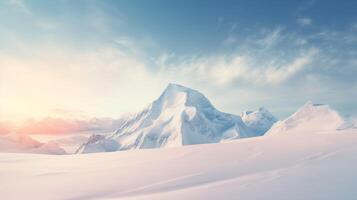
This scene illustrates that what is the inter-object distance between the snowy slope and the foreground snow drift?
145 meters

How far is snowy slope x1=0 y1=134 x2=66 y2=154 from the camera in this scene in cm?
14569

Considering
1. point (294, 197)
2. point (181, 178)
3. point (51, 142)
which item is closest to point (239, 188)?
point (294, 197)

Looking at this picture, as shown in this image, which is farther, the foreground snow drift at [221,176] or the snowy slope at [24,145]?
the snowy slope at [24,145]

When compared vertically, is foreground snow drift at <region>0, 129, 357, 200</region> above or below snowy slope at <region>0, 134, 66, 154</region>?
below

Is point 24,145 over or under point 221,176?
over

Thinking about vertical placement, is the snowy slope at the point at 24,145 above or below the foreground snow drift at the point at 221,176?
above

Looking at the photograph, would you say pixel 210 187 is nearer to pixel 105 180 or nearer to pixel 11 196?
pixel 105 180

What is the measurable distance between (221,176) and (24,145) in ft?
623

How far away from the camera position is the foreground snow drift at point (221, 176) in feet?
14.9

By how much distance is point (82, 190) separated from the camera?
575 centimetres

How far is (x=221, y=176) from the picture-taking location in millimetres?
5930

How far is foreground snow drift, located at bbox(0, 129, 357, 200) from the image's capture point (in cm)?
455

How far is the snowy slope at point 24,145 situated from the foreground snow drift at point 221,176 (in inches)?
5713

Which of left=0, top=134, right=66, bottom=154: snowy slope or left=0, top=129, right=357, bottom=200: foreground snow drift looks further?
left=0, top=134, right=66, bottom=154: snowy slope
